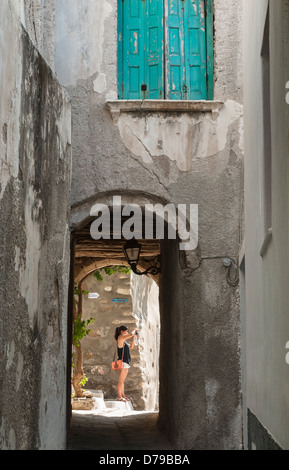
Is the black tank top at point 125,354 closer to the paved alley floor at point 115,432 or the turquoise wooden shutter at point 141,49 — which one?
the paved alley floor at point 115,432

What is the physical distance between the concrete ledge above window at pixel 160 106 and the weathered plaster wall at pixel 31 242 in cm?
116

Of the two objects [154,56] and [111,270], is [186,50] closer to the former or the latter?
[154,56]

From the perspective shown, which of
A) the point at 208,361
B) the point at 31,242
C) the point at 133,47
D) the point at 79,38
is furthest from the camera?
the point at 133,47

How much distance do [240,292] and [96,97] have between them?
97.4 inches

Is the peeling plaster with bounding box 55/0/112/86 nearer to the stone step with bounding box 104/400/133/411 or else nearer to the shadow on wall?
the stone step with bounding box 104/400/133/411

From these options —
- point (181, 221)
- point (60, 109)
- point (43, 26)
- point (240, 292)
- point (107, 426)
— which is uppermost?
point (43, 26)

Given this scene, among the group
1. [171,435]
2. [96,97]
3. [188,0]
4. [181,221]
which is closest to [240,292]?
[181,221]

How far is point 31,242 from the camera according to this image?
18.5 feet

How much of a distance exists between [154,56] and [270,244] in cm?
427

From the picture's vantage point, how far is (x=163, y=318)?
10.2 m

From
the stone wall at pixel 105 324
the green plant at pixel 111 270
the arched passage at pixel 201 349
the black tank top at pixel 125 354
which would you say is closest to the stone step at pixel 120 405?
the black tank top at pixel 125 354

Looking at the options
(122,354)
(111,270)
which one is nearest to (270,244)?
(122,354)

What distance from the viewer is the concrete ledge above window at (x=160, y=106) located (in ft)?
26.0
